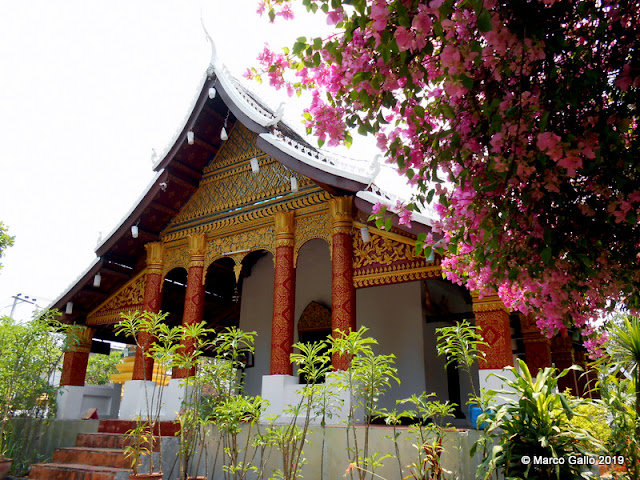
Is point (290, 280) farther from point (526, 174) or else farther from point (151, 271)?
point (526, 174)

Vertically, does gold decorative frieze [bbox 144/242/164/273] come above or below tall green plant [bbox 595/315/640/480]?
above

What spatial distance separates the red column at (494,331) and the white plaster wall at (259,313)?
4.69 metres

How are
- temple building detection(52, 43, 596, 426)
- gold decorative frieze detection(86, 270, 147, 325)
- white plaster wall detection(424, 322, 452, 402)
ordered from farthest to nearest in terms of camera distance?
gold decorative frieze detection(86, 270, 147, 325)
white plaster wall detection(424, 322, 452, 402)
temple building detection(52, 43, 596, 426)

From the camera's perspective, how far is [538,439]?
2709 mm

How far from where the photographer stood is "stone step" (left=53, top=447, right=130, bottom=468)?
477 centimetres

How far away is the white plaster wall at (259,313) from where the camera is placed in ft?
27.7

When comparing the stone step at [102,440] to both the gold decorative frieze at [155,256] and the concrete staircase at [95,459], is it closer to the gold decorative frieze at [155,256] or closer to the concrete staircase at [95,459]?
the concrete staircase at [95,459]

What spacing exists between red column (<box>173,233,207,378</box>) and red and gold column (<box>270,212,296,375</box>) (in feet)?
4.26

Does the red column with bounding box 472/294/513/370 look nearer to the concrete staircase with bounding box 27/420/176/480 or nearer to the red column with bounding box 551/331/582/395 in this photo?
the concrete staircase with bounding box 27/420/176/480

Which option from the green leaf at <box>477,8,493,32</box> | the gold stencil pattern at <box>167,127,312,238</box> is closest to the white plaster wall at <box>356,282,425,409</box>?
the gold stencil pattern at <box>167,127,312,238</box>

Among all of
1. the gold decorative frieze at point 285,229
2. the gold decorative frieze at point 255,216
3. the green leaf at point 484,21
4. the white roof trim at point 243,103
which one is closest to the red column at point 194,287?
the gold decorative frieze at point 255,216

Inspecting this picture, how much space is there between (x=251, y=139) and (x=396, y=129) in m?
5.04

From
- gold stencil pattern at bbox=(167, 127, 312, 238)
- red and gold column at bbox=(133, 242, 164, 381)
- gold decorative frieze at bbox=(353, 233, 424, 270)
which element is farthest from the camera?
red and gold column at bbox=(133, 242, 164, 381)

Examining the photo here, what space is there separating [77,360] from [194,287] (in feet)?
9.99
